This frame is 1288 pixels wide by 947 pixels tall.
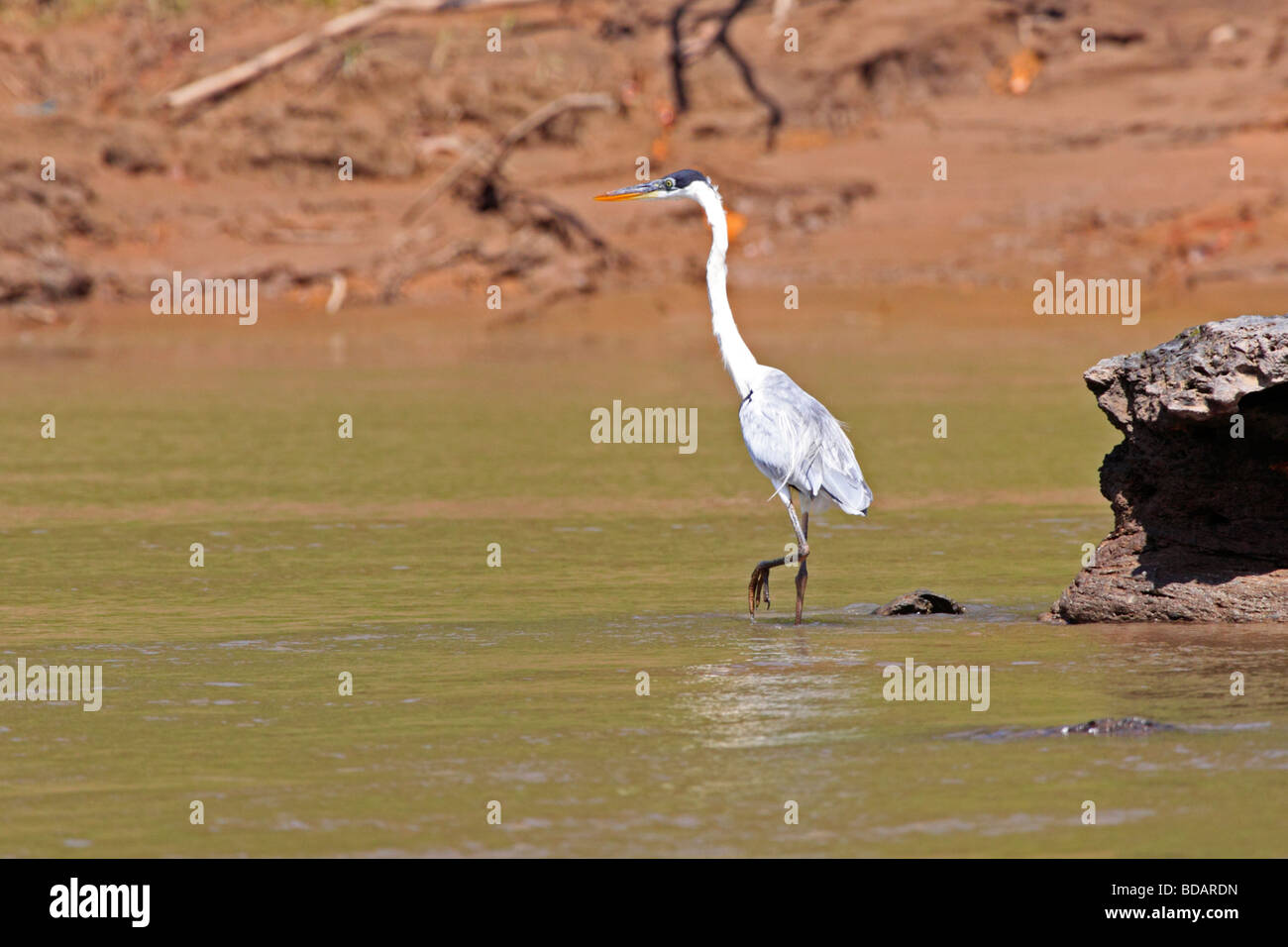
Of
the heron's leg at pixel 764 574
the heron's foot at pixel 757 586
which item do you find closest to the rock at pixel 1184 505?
the heron's leg at pixel 764 574

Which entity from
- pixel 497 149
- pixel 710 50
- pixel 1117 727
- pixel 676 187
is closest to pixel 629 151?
pixel 497 149

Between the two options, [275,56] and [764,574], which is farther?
A: [275,56]

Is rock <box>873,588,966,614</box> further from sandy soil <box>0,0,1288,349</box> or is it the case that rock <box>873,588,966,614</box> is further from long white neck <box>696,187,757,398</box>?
sandy soil <box>0,0,1288,349</box>

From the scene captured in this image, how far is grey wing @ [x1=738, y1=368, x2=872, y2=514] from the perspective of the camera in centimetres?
898

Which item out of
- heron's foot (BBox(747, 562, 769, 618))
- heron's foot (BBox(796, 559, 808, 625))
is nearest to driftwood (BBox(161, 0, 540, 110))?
heron's foot (BBox(747, 562, 769, 618))

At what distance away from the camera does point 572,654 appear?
8.11m

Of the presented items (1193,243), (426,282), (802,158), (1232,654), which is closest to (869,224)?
(802,158)

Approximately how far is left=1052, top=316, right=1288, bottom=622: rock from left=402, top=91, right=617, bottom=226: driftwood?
1649 cm

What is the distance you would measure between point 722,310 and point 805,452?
1236 millimetres

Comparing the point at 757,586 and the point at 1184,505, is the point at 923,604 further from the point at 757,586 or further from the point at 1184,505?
the point at 1184,505

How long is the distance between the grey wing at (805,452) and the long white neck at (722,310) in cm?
44

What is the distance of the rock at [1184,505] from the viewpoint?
7969mm
